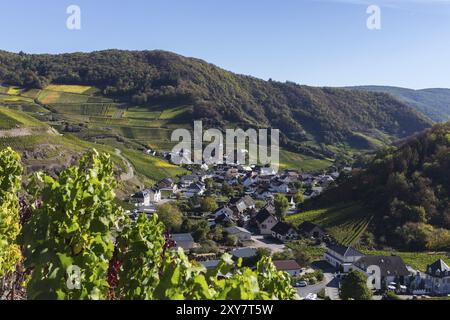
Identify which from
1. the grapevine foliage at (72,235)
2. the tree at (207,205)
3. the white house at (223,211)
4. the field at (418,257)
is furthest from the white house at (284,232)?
the grapevine foliage at (72,235)

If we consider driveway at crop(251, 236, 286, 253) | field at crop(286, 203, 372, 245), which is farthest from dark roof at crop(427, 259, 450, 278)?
driveway at crop(251, 236, 286, 253)

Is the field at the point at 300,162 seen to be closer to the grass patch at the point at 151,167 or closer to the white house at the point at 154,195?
the grass patch at the point at 151,167

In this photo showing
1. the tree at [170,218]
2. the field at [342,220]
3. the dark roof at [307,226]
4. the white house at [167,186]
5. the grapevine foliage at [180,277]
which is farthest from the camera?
the white house at [167,186]

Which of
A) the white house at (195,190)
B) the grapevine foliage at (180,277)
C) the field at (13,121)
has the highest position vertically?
the field at (13,121)

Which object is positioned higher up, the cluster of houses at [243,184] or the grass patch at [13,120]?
the grass patch at [13,120]

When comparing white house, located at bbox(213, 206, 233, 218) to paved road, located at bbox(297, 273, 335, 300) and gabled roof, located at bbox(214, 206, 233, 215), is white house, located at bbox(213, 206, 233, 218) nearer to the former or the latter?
gabled roof, located at bbox(214, 206, 233, 215)

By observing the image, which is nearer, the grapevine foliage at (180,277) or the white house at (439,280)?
the grapevine foliage at (180,277)

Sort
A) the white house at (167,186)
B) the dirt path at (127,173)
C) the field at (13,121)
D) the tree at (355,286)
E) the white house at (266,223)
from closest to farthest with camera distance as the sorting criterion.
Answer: the tree at (355,286)
the white house at (266,223)
the field at (13,121)
the dirt path at (127,173)
the white house at (167,186)
